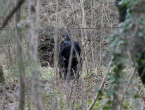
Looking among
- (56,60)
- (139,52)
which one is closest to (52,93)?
(56,60)

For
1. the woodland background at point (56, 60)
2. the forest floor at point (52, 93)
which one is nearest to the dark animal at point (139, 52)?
the woodland background at point (56, 60)

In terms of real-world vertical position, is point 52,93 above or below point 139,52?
below

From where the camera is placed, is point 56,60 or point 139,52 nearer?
point 139,52

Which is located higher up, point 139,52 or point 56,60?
point 139,52

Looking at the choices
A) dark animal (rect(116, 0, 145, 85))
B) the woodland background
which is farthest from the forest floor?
dark animal (rect(116, 0, 145, 85))

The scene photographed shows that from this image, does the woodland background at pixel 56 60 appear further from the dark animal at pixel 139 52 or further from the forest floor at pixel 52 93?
the dark animal at pixel 139 52

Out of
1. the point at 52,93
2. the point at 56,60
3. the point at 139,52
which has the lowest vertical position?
the point at 52,93

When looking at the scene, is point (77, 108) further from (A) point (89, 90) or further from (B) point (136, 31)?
(B) point (136, 31)

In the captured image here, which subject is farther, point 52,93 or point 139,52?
point 52,93

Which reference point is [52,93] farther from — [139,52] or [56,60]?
[139,52]

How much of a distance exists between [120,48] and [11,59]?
6.37 m

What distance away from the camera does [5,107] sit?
5484mm

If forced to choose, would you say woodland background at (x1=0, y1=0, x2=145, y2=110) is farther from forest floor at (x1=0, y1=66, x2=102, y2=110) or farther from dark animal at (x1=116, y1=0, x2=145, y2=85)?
dark animal at (x1=116, y1=0, x2=145, y2=85)

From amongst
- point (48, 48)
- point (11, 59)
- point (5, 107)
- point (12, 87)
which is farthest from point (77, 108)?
point (48, 48)
